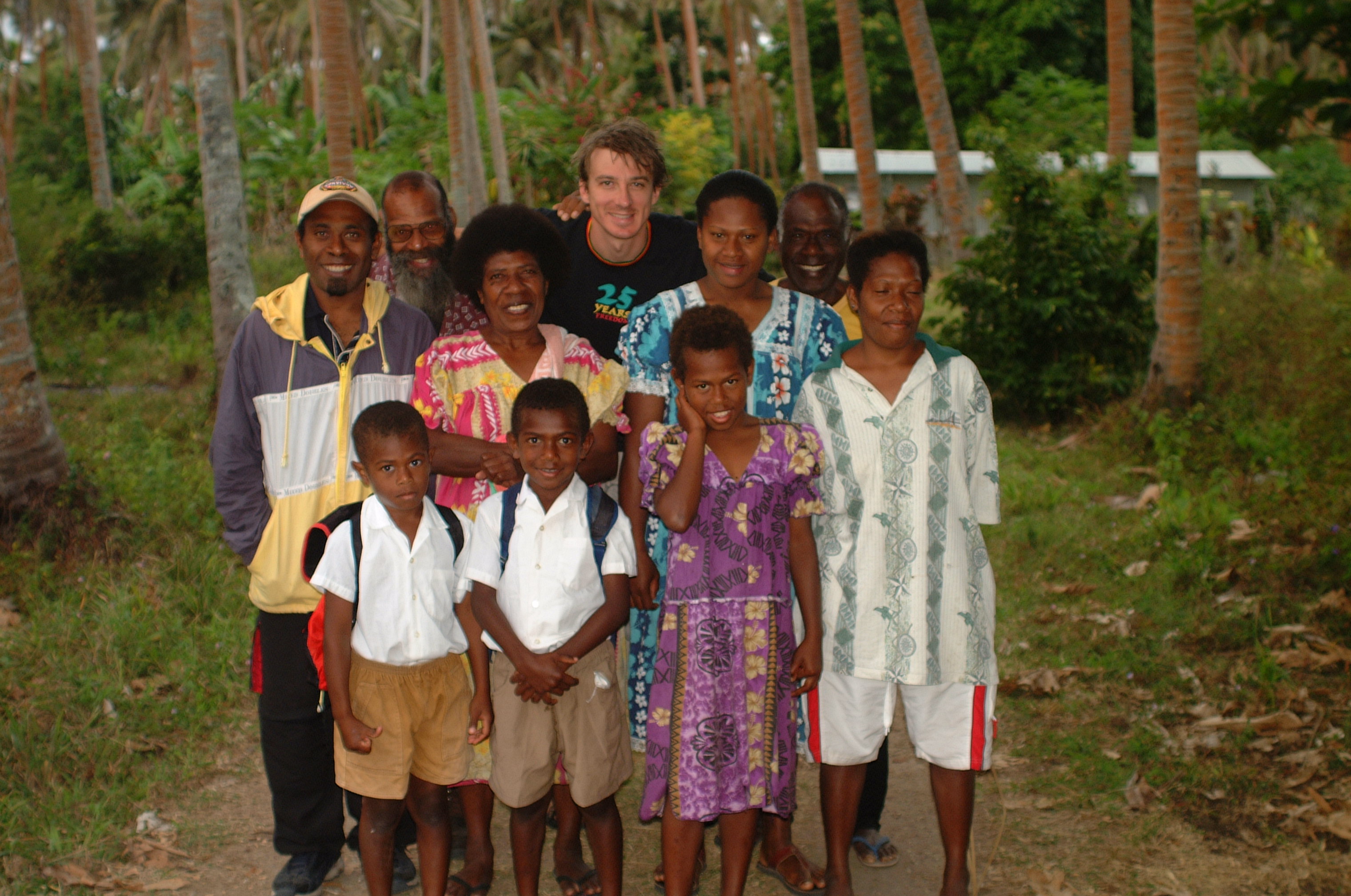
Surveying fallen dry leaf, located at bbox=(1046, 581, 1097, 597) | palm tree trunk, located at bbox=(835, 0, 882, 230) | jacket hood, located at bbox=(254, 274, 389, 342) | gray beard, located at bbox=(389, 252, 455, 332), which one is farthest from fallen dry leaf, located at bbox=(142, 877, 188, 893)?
palm tree trunk, located at bbox=(835, 0, 882, 230)

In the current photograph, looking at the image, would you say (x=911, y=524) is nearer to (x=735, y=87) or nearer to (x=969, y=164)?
(x=735, y=87)

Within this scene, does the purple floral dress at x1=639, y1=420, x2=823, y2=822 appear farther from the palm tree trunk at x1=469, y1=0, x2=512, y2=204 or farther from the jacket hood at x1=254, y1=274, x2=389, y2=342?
the palm tree trunk at x1=469, y1=0, x2=512, y2=204

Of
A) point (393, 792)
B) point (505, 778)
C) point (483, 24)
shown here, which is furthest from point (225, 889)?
point (483, 24)

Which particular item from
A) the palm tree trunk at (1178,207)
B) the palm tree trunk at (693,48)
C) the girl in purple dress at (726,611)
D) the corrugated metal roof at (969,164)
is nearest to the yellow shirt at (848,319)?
the girl in purple dress at (726,611)

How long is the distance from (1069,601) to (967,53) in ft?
75.8

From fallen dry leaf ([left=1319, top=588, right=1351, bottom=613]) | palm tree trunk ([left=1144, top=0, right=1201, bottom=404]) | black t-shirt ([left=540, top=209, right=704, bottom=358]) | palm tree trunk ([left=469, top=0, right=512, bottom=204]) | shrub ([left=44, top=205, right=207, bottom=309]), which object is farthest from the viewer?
palm tree trunk ([left=469, top=0, right=512, bottom=204])

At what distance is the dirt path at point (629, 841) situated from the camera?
11.9ft

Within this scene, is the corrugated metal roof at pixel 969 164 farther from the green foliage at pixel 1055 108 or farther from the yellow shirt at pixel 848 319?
the yellow shirt at pixel 848 319

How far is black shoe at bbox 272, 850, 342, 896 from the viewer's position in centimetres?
359

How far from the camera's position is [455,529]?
3186 mm

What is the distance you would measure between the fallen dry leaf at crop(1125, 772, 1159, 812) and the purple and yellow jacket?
2892 millimetres

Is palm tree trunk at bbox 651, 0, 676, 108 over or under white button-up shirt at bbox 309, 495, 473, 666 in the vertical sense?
over

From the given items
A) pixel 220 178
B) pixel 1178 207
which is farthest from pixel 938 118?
pixel 220 178

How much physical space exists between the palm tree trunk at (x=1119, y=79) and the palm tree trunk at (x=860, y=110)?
2.51 m
